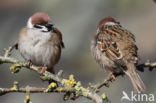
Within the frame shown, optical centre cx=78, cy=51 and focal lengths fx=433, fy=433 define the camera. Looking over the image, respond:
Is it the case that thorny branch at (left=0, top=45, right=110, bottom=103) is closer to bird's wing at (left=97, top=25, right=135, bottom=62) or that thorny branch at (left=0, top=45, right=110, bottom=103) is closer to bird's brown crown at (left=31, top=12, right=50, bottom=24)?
bird's brown crown at (left=31, top=12, right=50, bottom=24)

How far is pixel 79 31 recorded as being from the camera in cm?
912

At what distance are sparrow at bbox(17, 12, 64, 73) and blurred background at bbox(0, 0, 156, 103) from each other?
1811 millimetres

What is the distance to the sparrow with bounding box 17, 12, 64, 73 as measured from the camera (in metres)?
4.09

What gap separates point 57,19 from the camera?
1011 centimetres

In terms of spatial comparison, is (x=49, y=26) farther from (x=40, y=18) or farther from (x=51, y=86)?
(x=51, y=86)

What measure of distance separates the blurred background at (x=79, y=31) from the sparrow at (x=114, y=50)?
1.91m

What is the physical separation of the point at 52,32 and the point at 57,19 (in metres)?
5.87

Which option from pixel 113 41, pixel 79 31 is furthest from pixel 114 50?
pixel 79 31

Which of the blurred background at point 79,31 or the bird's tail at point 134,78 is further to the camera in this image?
the blurred background at point 79,31

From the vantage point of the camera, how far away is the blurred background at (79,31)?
7.59 meters

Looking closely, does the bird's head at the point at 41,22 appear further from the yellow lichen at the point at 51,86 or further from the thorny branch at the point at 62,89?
the yellow lichen at the point at 51,86

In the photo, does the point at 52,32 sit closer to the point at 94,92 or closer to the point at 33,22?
the point at 33,22

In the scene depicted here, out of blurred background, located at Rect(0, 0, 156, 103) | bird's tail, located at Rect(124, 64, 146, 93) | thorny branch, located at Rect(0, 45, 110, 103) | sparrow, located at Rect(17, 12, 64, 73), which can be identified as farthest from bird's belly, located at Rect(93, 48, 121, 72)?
blurred background, located at Rect(0, 0, 156, 103)

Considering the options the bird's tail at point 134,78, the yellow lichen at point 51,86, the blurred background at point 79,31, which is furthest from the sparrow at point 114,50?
the blurred background at point 79,31
